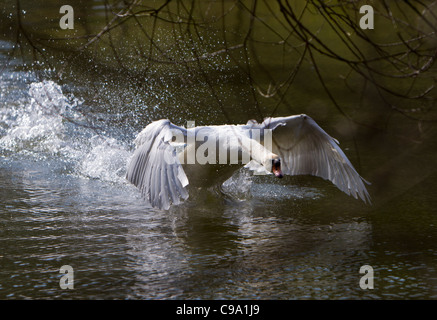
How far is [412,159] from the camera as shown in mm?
7598

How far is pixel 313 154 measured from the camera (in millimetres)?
6859

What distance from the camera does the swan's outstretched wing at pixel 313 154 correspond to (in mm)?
6367

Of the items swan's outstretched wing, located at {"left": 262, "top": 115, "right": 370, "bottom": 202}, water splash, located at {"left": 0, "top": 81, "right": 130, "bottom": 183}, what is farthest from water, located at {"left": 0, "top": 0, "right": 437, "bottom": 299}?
swan's outstretched wing, located at {"left": 262, "top": 115, "right": 370, "bottom": 202}

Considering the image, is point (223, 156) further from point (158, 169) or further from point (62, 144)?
point (62, 144)

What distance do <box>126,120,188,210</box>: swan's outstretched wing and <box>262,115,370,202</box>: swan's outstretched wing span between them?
44.4 inches

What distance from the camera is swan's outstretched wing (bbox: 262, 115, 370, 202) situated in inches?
251

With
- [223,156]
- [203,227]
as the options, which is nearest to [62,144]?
[223,156]

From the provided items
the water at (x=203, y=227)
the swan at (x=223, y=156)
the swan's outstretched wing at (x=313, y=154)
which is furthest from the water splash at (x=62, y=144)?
the swan's outstretched wing at (x=313, y=154)

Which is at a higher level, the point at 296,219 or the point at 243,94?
the point at 243,94

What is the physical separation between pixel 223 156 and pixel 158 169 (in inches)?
28.6

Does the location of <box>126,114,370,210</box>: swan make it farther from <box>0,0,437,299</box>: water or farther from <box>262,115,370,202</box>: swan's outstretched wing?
<box>0,0,437,299</box>: water
